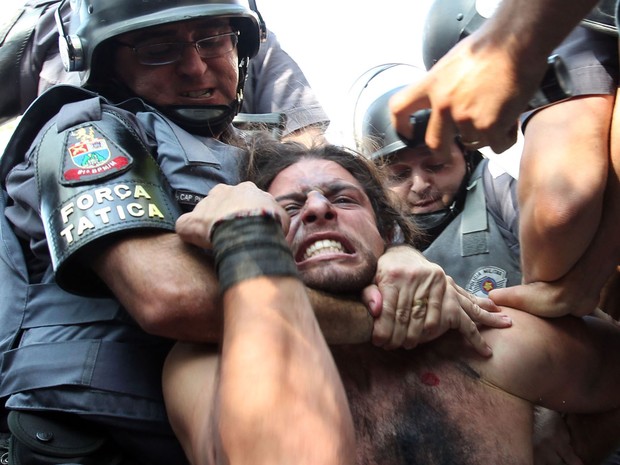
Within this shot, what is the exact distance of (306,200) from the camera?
2887 millimetres

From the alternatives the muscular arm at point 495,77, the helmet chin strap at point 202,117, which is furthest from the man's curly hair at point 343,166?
the muscular arm at point 495,77

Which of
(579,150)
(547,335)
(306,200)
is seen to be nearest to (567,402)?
(547,335)

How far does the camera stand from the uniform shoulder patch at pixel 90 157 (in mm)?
2414

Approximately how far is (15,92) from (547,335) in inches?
103

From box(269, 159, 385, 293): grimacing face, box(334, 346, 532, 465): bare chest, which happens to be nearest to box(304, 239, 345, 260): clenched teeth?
box(269, 159, 385, 293): grimacing face

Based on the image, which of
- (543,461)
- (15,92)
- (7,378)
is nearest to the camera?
(7,378)

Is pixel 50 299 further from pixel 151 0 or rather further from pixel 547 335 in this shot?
pixel 547 335

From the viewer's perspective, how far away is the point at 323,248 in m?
2.71

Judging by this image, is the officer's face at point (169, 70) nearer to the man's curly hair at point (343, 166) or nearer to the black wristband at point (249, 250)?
the man's curly hair at point (343, 166)

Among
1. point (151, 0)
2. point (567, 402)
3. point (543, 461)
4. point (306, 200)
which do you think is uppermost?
point (151, 0)

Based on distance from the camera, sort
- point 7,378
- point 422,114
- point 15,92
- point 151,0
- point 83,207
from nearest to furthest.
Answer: point 422,114
point 83,207
point 7,378
point 151,0
point 15,92

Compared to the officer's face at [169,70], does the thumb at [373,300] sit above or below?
below

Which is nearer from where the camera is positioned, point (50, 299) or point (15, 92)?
point (50, 299)

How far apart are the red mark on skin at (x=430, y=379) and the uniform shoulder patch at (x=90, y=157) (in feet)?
3.51
